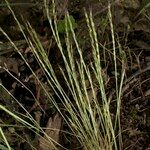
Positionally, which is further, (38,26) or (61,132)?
(38,26)

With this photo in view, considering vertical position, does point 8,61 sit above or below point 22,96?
above

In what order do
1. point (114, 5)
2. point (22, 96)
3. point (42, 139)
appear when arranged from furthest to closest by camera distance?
point (114, 5), point (22, 96), point (42, 139)

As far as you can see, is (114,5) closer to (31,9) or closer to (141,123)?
(31,9)

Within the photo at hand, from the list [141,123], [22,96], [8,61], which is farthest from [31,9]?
[141,123]

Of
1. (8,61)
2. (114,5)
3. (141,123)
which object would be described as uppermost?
(114,5)

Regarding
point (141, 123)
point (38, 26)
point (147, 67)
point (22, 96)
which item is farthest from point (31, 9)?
point (141, 123)

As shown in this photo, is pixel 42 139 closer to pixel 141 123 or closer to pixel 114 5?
pixel 141 123

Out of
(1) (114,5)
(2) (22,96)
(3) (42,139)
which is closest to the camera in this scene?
(3) (42,139)
